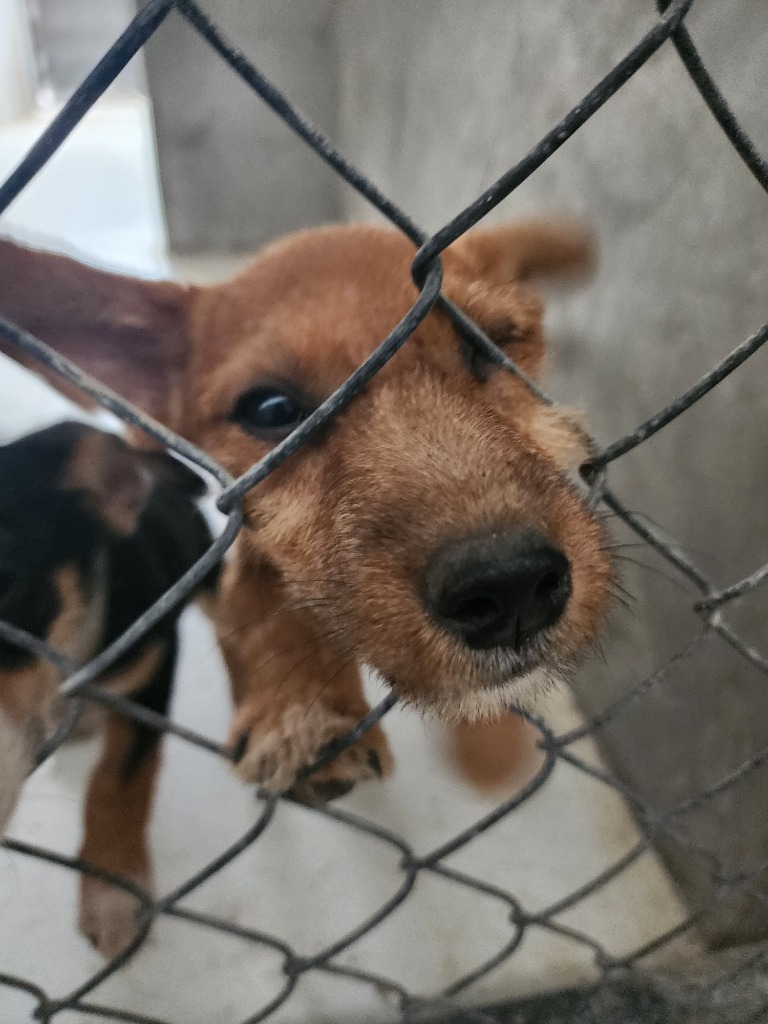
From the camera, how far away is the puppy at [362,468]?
711mm

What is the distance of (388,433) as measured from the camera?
893 mm

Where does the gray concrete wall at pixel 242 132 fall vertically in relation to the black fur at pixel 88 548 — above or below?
above

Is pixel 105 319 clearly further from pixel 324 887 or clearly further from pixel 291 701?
pixel 324 887

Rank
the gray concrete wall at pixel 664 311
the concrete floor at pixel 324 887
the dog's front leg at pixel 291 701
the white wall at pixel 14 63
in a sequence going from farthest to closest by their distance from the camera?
the white wall at pixel 14 63 < the concrete floor at pixel 324 887 < the dog's front leg at pixel 291 701 < the gray concrete wall at pixel 664 311

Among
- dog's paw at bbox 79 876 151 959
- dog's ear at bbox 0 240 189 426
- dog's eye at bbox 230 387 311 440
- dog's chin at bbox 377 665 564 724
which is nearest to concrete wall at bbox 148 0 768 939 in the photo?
dog's chin at bbox 377 665 564 724

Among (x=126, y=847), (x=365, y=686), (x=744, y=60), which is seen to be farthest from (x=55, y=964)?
(x=744, y=60)

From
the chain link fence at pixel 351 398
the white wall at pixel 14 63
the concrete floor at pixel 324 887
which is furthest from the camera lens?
the white wall at pixel 14 63

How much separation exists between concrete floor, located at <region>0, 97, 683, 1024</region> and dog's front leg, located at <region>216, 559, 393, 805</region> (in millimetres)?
144

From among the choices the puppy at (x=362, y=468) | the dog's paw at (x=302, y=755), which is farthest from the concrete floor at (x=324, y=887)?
the puppy at (x=362, y=468)

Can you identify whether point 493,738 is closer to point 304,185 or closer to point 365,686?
point 365,686

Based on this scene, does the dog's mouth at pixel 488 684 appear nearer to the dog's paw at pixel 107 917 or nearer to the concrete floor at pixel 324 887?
the concrete floor at pixel 324 887

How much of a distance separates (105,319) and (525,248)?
733 millimetres

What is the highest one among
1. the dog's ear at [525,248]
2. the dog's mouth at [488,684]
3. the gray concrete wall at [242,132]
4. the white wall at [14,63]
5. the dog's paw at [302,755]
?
the white wall at [14,63]

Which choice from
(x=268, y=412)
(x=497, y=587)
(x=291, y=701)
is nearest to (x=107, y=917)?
(x=291, y=701)
